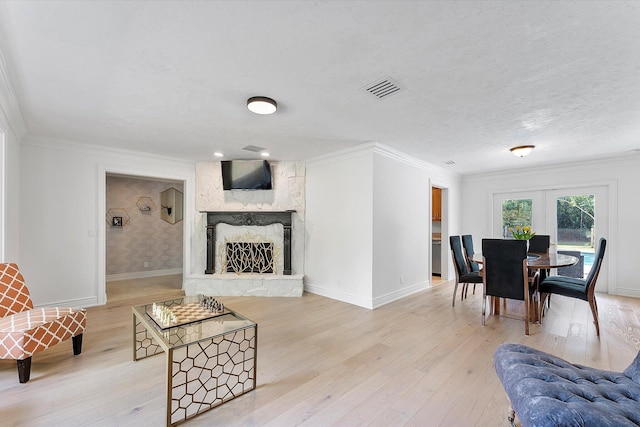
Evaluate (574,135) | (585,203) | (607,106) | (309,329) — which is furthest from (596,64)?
(585,203)

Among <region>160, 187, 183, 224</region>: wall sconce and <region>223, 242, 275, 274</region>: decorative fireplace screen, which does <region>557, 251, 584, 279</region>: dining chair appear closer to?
<region>223, 242, 275, 274</region>: decorative fireplace screen

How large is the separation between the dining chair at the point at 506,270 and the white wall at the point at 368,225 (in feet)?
4.31

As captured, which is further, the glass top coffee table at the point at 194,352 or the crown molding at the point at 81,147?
the crown molding at the point at 81,147

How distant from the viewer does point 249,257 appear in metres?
5.03

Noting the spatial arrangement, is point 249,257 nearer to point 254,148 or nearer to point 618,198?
point 254,148

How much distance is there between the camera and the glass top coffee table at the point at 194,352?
5.87 feet

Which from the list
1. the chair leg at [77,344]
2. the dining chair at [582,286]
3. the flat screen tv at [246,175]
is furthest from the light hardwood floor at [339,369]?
the flat screen tv at [246,175]

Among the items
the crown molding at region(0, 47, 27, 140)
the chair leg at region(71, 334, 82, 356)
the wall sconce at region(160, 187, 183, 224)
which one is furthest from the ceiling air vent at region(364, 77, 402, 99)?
the wall sconce at region(160, 187, 183, 224)

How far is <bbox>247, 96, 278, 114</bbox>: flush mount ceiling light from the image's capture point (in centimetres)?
247

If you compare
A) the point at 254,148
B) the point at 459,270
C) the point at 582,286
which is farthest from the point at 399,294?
the point at 254,148

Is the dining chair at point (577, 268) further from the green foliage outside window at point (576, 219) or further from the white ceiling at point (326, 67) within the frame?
the white ceiling at point (326, 67)

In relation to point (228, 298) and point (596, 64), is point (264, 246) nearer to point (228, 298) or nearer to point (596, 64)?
point (228, 298)

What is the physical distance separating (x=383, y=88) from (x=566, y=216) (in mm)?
5047

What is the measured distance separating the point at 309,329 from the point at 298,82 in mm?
2506
